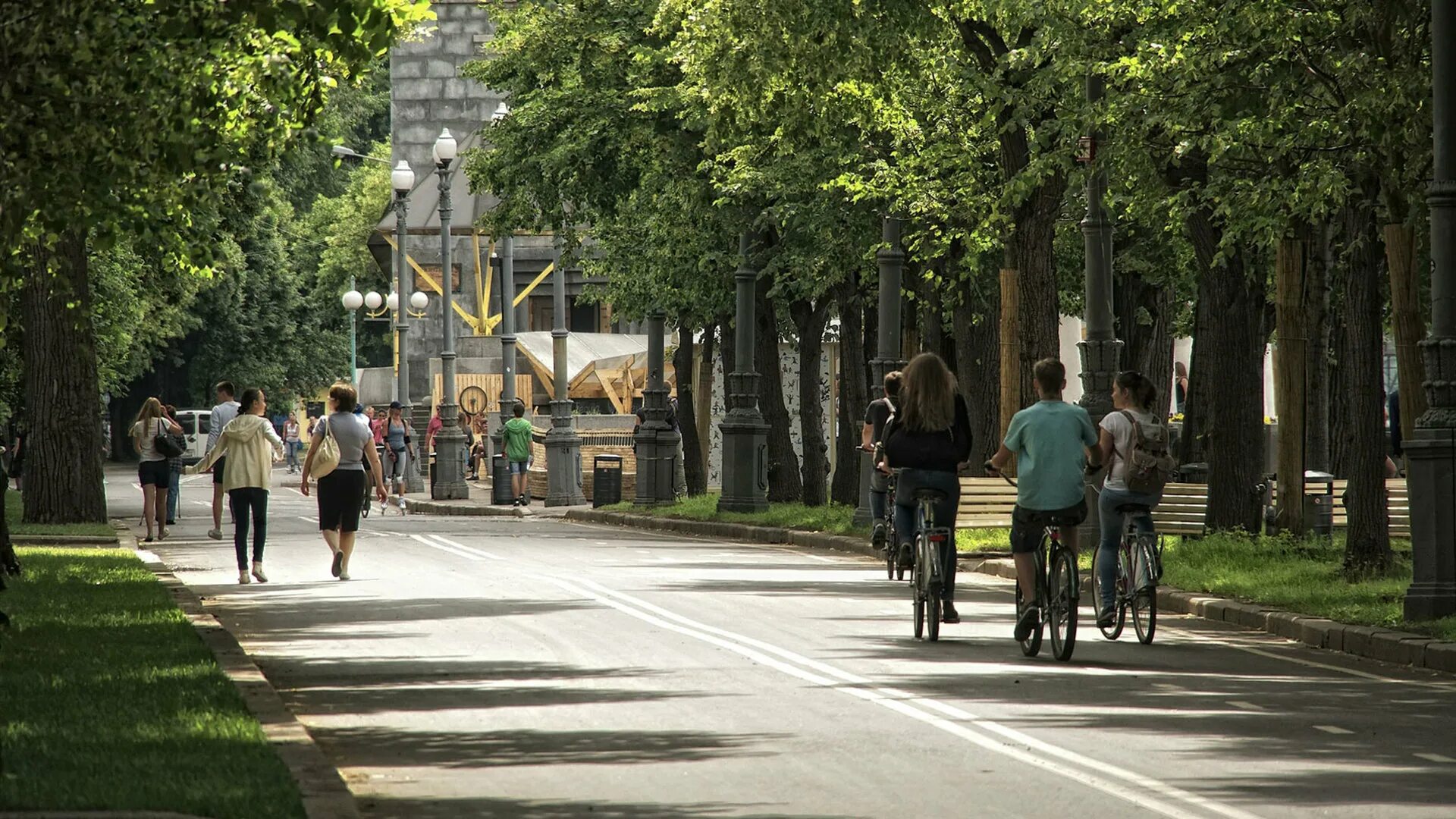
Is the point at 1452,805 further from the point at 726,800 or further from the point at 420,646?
the point at 420,646

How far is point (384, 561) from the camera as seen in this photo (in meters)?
24.2

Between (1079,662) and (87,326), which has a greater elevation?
(87,326)

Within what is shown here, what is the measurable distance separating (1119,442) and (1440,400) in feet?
7.26

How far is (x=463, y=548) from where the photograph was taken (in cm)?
2722

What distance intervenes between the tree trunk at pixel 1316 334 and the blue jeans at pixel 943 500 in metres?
8.48

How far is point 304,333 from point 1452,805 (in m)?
81.4

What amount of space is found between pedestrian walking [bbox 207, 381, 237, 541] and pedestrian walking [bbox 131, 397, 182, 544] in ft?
1.94

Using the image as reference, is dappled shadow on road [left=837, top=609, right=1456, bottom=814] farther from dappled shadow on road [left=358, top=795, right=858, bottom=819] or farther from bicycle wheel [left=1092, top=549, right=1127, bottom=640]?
dappled shadow on road [left=358, top=795, right=858, bottom=819]

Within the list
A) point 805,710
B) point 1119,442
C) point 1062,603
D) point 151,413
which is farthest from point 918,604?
point 151,413

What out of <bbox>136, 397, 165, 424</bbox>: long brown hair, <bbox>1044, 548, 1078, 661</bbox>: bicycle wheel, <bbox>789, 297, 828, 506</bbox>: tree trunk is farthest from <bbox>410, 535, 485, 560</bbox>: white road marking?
<bbox>1044, 548, 1078, 661</bbox>: bicycle wheel

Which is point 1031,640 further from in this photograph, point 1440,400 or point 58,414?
point 58,414

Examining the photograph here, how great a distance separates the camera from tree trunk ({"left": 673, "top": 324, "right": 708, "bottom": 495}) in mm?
42203

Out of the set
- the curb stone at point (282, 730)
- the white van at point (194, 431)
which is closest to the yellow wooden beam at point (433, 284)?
the white van at point (194, 431)

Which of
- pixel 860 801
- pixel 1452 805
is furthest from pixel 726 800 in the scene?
pixel 1452 805
